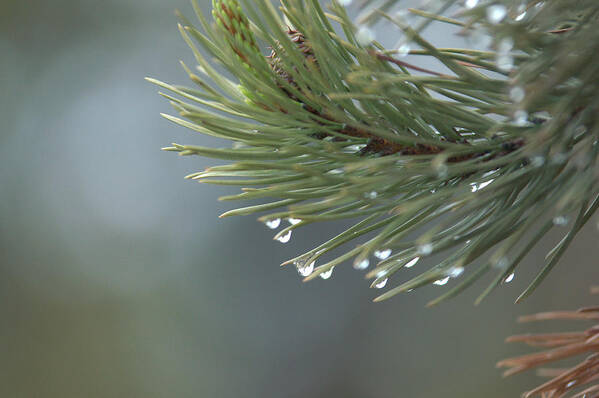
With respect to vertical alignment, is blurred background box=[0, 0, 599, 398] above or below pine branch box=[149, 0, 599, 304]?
above

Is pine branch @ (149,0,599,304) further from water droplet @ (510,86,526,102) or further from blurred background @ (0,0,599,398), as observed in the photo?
blurred background @ (0,0,599,398)

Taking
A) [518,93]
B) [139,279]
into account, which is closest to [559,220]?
[518,93]

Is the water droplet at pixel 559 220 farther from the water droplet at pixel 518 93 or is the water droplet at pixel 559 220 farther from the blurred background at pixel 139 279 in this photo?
the blurred background at pixel 139 279

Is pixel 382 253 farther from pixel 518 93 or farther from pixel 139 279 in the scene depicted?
pixel 139 279

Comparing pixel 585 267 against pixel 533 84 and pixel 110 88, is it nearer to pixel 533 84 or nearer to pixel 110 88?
pixel 533 84

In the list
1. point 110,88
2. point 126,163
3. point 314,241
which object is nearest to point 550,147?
point 314,241

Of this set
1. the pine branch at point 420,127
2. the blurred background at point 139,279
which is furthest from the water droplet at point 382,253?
the blurred background at point 139,279

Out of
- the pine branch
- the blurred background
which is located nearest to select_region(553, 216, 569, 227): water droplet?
the pine branch
